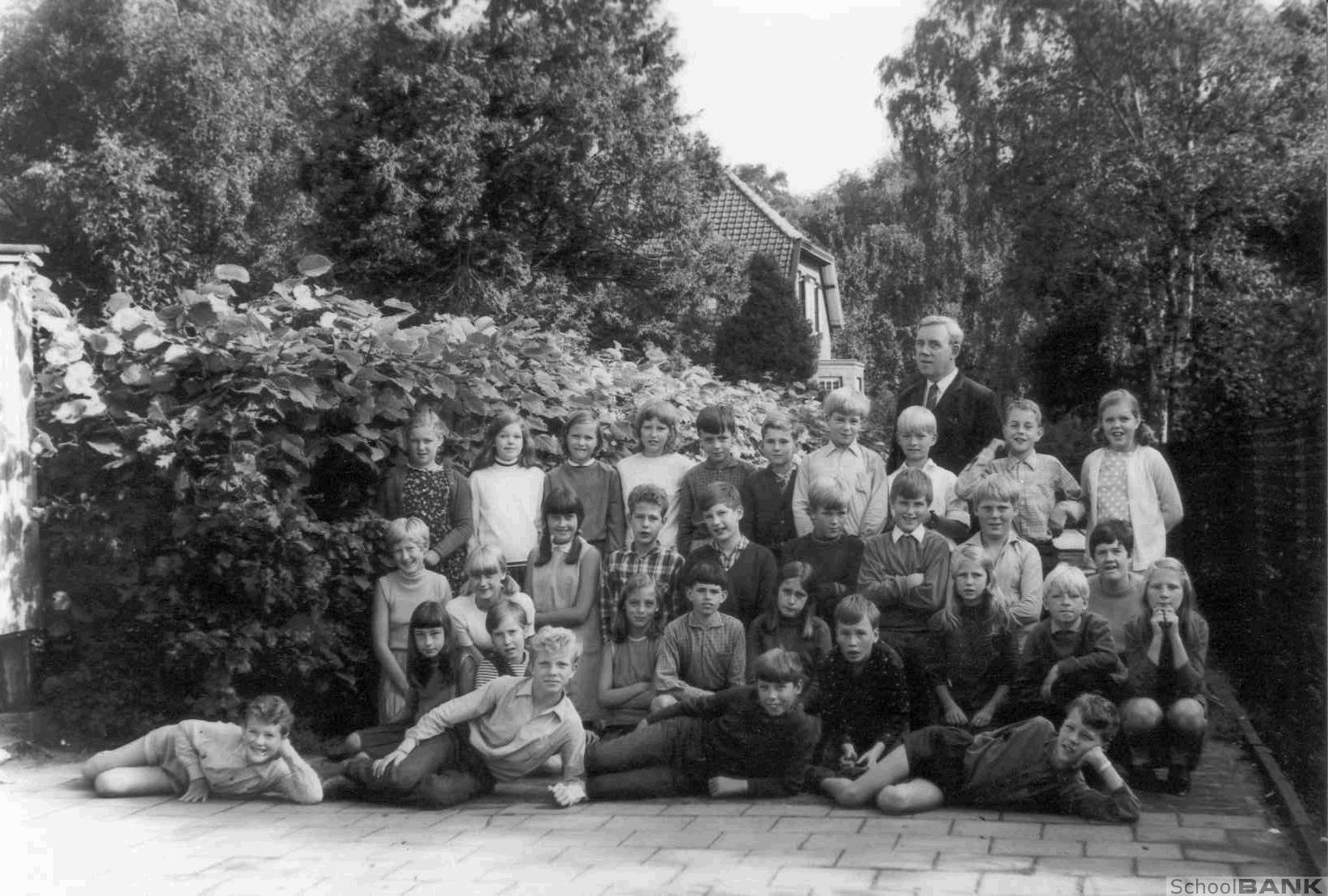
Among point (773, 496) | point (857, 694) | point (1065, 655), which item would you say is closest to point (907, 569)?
point (857, 694)

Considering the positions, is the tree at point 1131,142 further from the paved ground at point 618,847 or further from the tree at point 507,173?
the paved ground at point 618,847

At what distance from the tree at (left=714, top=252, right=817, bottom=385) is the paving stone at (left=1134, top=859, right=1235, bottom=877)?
1979cm

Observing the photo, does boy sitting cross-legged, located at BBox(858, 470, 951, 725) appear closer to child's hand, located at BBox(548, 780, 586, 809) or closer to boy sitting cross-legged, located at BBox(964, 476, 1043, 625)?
boy sitting cross-legged, located at BBox(964, 476, 1043, 625)

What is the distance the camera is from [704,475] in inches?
265

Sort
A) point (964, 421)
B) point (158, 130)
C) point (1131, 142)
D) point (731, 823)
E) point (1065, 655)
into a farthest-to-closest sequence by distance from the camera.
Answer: point (158, 130), point (1131, 142), point (964, 421), point (1065, 655), point (731, 823)

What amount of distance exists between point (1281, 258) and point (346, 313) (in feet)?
34.8

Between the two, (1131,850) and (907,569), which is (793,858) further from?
(907,569)

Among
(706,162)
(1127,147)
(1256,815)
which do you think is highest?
(706,162)

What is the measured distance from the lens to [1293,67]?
13.7 meters

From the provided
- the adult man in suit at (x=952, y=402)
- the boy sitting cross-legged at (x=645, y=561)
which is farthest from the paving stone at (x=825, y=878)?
the adult man in suit at (x=952, y=402)

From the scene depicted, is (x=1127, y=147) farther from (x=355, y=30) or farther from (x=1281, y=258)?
(x=355, y=30)

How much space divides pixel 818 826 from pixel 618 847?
0.74m

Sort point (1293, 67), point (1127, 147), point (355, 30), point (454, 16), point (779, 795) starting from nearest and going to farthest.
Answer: point (779, 795)
point (1293, 67)
point (1127, 147)
point (454, 16)
point (355, 30)

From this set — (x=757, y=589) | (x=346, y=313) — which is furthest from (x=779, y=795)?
(x=346, y=313)
